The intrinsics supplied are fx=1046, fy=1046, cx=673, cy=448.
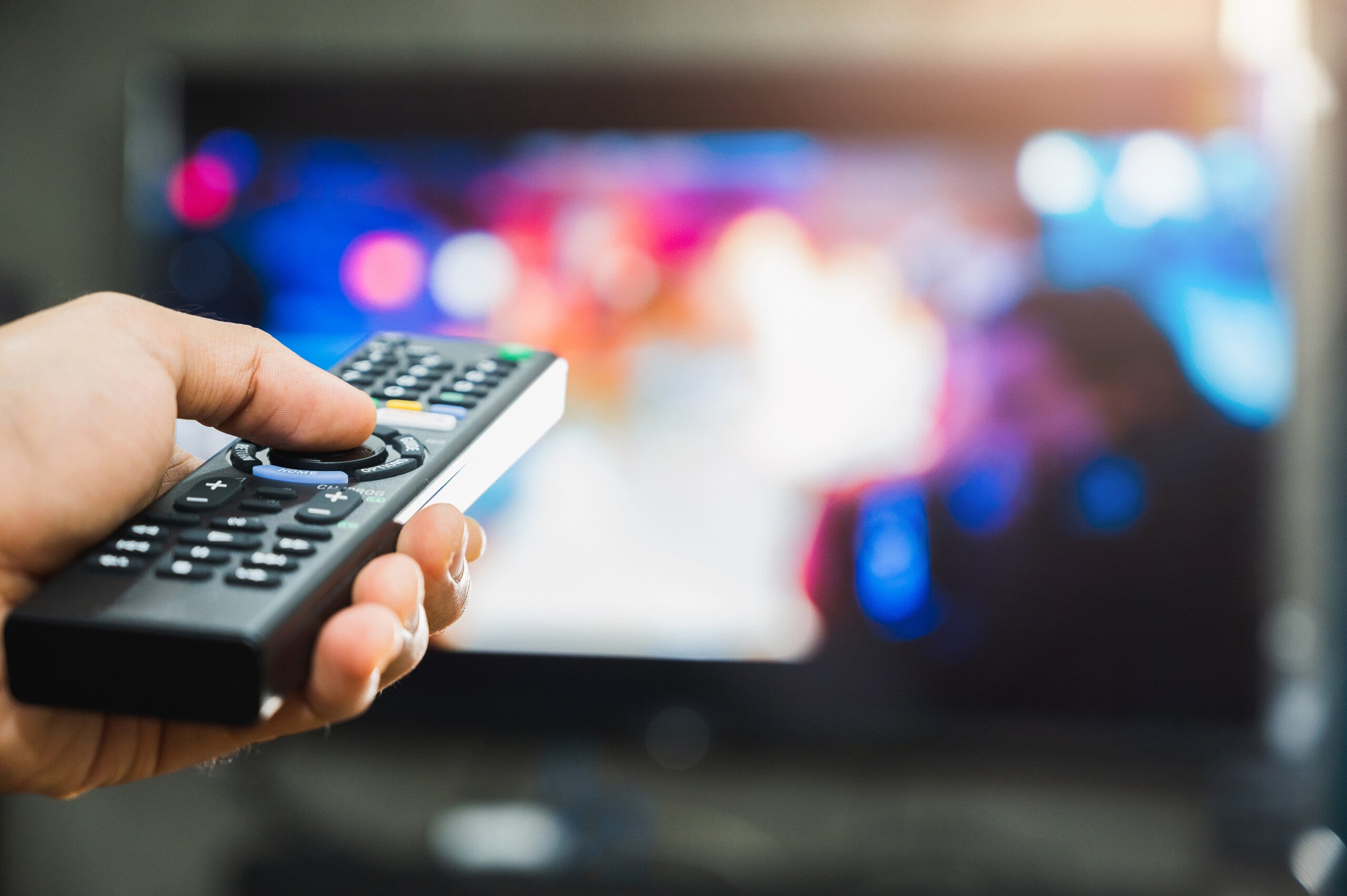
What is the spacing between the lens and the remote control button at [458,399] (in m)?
0.54

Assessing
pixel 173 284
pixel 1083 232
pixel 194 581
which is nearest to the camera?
pixel 194 581

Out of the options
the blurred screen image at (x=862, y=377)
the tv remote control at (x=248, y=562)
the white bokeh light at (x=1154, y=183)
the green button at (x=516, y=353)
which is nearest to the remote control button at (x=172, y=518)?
the tv remote control at (x=248, y=562)

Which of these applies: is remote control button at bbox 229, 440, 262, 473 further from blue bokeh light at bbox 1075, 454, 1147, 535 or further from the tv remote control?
blue bokeh light at bbox 1075, 454, 1147, 535

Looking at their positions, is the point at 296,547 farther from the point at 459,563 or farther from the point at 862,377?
the point at 862,377

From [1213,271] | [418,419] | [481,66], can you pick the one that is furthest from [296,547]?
[1213,271]

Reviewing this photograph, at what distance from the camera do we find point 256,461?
48 centimetres

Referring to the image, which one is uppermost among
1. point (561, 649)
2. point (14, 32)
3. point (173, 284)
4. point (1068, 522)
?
point (14, 32)

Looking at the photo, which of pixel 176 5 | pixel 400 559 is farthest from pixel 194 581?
pixel 176 5

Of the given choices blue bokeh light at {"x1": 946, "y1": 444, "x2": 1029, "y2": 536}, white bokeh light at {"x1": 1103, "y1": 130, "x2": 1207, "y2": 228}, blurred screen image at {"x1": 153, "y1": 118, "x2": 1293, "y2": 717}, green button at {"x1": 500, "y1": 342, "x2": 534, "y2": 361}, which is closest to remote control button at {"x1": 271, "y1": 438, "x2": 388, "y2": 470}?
green button at {"x1": 500, "y1": 342, "x2": 534, "y2": 361}

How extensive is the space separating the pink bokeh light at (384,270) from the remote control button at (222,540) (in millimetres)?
705

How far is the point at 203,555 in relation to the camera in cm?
40

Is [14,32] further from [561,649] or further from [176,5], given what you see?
[561,649]

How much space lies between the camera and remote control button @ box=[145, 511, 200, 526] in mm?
428

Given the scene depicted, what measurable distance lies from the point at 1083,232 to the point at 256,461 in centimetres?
84
